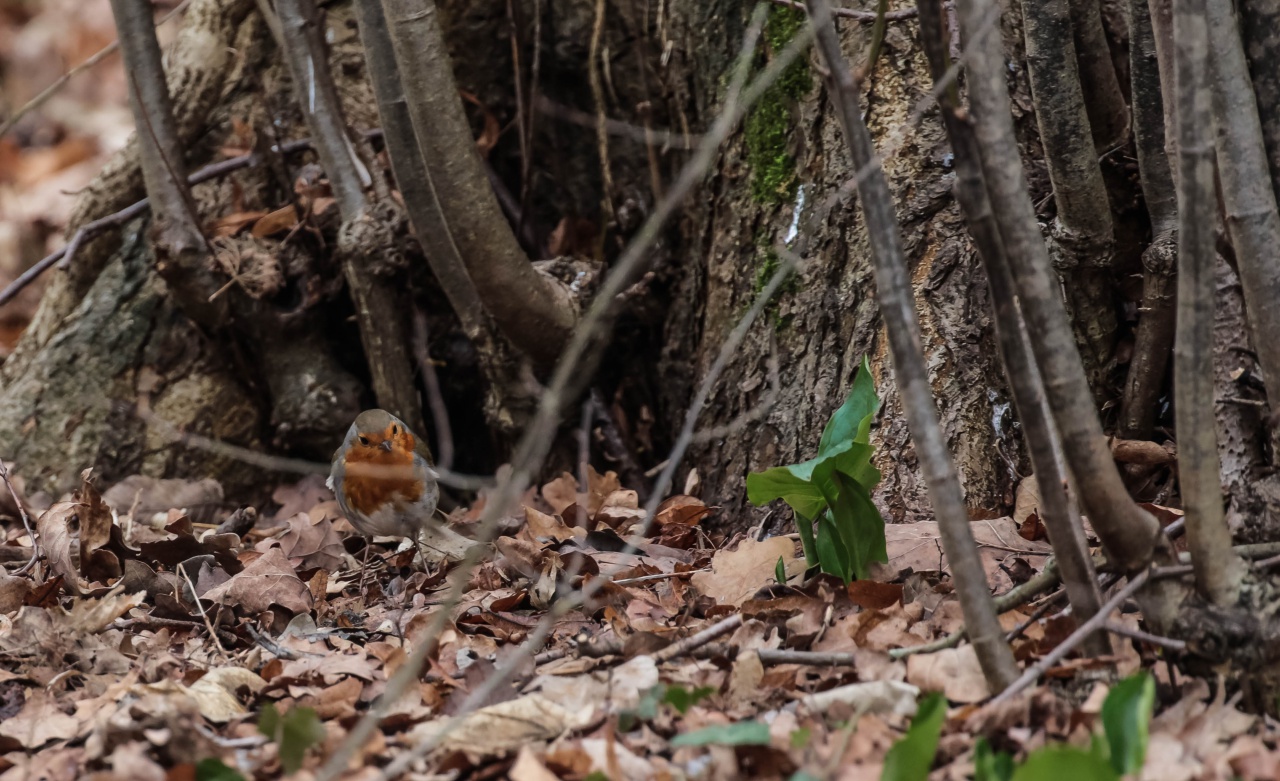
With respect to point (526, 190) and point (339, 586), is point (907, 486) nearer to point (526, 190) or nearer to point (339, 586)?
point (339, 586)

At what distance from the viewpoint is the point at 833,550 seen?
221 cm

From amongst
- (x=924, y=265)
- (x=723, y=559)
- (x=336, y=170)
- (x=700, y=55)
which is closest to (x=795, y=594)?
(x=723, y=559)

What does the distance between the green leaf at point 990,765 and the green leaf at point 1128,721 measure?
0.14 m

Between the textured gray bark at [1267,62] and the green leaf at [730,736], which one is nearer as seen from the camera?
the green leaf at [730,736]

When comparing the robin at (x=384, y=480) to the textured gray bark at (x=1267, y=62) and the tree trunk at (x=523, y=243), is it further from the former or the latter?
the textured gray bark at (x=1267, y=62)

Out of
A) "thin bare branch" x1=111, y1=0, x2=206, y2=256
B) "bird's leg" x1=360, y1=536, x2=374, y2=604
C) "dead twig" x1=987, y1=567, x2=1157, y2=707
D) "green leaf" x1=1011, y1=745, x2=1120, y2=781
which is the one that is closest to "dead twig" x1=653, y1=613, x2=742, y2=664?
"dead twig" x1=987, y1=567, x2=1157, y2=707

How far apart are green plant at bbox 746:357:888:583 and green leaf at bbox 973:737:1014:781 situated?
26.9 inches


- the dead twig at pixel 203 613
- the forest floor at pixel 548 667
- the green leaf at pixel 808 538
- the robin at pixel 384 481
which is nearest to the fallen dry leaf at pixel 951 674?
the forest floor at pixel 548 667

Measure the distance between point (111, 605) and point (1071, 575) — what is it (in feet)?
5.94

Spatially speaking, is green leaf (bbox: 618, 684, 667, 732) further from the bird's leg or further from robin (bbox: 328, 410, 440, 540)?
robin (bbox: 328, 410, 440, 540)

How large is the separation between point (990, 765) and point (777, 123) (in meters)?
2.01

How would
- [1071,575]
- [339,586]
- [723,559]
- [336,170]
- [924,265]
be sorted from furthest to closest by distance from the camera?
1. [336,170]
2. [339,586]
3. [924,265]
4. [723,559]
5. [1071,575]

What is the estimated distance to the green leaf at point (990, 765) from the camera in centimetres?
145

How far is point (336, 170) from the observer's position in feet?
11.9
